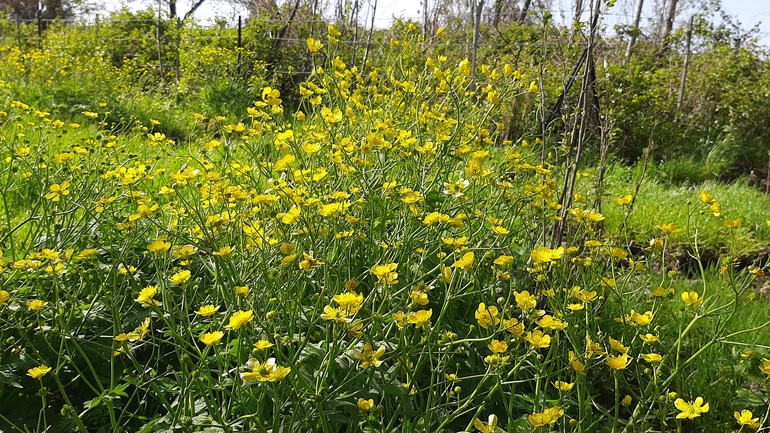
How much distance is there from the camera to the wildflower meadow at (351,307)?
1.26 m

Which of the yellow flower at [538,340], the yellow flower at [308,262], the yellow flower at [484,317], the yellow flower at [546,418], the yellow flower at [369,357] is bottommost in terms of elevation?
the yellow flower at [546,418]

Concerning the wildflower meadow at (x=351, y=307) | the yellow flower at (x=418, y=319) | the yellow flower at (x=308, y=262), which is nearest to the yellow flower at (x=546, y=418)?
the wildflower meadow at (x=351, y=307)

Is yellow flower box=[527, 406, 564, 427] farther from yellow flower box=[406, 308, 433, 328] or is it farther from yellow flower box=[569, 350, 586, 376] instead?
yellow flower box=[406, 308, 433, 328]

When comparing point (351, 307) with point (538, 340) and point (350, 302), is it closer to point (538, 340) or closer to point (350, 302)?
point (350, 302)

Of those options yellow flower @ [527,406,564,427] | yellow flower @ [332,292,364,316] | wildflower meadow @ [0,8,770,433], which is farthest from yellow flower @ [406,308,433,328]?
yellow flower @ [527,406,564,427]

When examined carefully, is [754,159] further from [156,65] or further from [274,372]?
[156,65]

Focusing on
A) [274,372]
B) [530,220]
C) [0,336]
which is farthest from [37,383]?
[530,220]

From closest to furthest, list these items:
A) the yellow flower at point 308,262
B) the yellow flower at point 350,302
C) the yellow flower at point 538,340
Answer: the yellow flower at point 350,302 → the yellow flower at point 538,340 → the yellow flower at point 308,262

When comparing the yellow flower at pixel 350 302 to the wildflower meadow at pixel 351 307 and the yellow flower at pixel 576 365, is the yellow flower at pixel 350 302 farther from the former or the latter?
the yellow flower at pixel 576 365

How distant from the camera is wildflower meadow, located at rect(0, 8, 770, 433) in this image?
126 centimetres

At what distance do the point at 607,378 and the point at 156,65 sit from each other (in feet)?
31.0

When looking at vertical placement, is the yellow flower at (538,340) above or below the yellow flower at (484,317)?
below

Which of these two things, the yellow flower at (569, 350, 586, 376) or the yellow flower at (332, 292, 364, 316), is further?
the yellow flower at (569, 350, 586, 376)

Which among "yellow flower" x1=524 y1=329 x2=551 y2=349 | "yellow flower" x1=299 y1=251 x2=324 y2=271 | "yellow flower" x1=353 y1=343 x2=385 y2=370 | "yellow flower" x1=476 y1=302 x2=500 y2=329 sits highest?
"yellow flower" x1=299 y1=251 x2=324 y2=271
